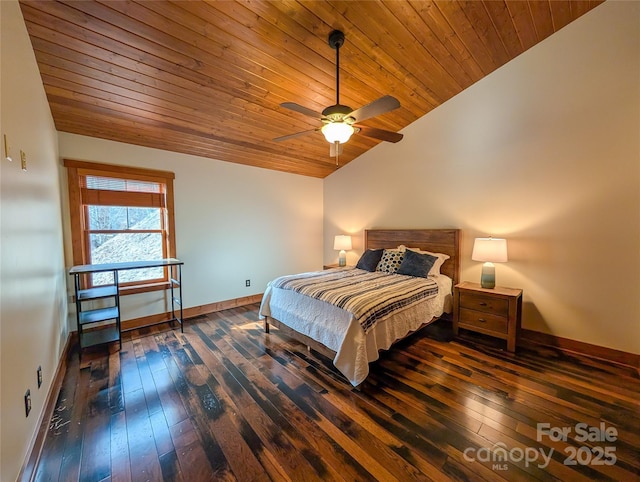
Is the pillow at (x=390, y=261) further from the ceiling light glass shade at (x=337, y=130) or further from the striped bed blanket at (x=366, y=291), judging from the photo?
the ceiling light glass shade at (x=337, y=130)

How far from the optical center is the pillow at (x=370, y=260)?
3.98 m

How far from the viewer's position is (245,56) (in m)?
2.41

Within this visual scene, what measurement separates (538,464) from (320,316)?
170 cm

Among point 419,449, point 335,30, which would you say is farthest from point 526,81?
point 419,449

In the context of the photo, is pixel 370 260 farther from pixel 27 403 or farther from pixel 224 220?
pixel 27 403

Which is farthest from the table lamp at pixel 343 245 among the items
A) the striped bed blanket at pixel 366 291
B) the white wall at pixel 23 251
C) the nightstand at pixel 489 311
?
the white wall at pixel 23 251

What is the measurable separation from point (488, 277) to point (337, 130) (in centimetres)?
243

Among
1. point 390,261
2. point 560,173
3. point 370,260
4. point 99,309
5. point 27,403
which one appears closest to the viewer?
point 27,403

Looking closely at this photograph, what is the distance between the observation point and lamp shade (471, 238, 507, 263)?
2916mm

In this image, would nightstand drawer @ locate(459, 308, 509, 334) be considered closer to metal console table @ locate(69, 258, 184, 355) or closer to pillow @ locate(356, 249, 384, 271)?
pillow @ locate(356, 249, 384, 271)

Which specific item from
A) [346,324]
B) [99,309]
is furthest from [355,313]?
[99,309]

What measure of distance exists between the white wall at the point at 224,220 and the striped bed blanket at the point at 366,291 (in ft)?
4.99

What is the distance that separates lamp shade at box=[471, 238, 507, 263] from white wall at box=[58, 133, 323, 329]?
126 inches

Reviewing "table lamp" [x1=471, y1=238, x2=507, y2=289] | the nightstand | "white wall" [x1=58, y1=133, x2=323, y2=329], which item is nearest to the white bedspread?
the nightstand
